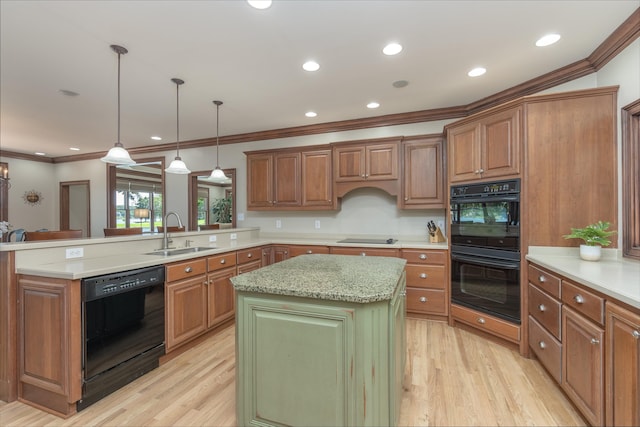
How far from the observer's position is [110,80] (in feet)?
9.34

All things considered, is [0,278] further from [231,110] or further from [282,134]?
[282,134]

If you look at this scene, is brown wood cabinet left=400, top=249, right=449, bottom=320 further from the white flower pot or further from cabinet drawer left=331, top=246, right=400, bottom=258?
the white flower pot

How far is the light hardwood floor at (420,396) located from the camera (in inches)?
68.1

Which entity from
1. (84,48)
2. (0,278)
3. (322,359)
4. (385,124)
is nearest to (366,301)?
(322,359)

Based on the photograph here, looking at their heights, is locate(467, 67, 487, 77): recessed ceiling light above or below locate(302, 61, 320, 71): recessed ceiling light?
above

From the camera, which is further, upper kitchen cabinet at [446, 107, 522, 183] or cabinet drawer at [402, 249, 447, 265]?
cabinet drawer at [402, 249, 447, 265]

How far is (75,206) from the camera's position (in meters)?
7.27

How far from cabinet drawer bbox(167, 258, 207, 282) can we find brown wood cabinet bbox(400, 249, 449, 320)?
222cm

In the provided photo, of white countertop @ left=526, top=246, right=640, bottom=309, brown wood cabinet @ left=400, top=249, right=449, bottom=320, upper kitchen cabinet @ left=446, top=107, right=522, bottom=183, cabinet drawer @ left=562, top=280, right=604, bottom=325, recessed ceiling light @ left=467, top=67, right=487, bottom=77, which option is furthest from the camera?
brown wood cabinet @ left=400, top=249, right=449, bottom=320

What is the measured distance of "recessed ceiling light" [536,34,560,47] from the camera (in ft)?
7.04

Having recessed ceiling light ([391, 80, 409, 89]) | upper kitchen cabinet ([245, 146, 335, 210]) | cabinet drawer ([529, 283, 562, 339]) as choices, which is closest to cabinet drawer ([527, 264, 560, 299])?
cabinet drawer ([529, 283, 562, 339])

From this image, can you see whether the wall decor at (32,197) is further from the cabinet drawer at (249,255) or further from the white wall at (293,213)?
the cabinet drawer at (249,255)

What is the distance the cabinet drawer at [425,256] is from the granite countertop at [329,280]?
1.40 m

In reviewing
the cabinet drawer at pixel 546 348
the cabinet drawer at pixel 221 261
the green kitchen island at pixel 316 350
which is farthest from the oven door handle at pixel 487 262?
the cabinet drawer at pixel 221 261
